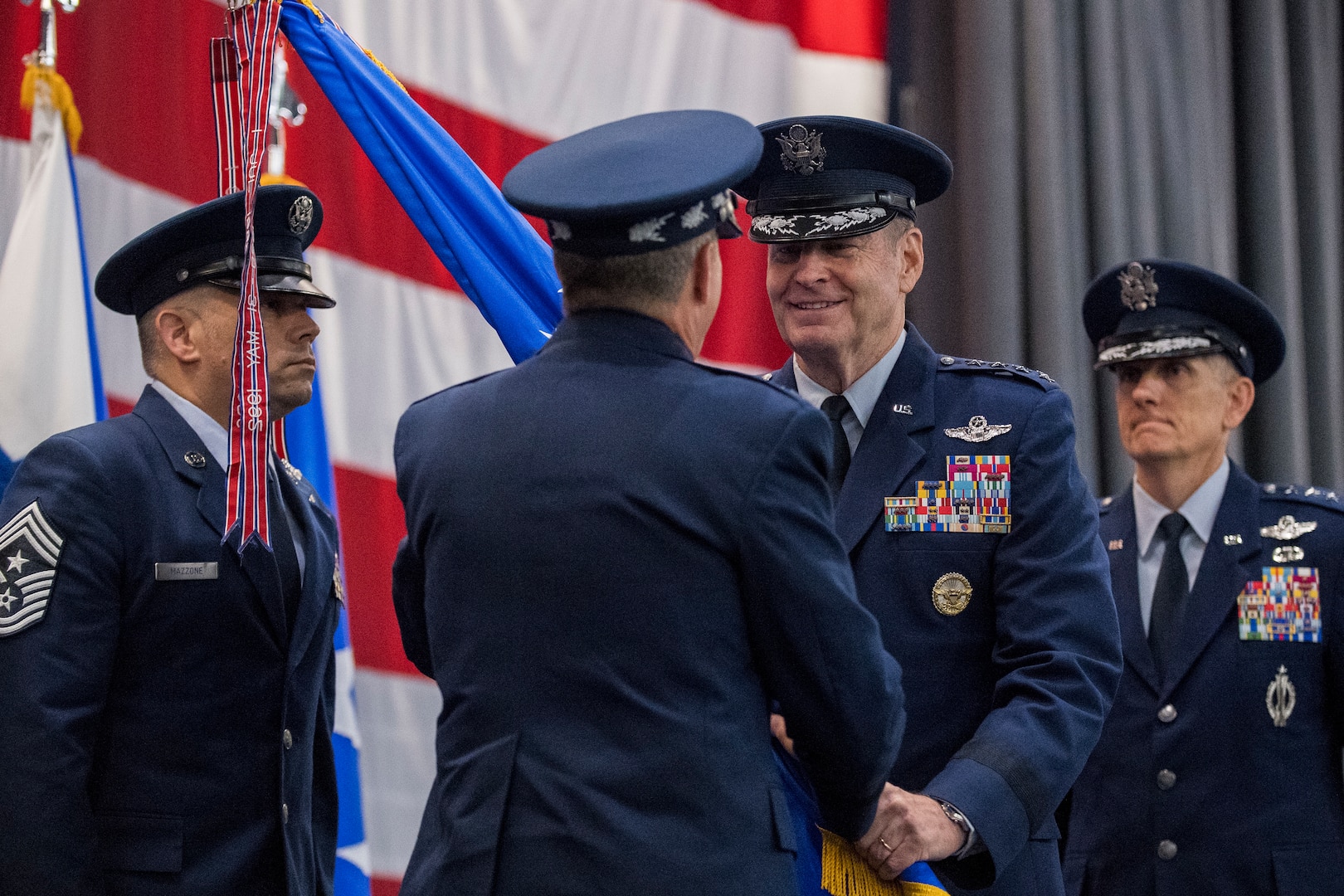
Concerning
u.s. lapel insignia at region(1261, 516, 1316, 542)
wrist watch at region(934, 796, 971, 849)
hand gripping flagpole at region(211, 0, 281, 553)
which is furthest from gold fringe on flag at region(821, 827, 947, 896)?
u.s. lapel insignia at region(1261, 516, 1316, 542)

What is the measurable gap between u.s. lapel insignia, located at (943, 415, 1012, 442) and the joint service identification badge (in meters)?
0.03

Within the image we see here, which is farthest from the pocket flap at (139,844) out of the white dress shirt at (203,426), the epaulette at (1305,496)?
the epaulette at (1305,496)

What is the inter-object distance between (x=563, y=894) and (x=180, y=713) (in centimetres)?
91

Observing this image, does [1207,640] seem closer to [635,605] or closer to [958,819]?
[958,819]

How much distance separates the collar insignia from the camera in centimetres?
307

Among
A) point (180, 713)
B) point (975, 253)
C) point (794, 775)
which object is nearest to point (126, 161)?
point (180, 713)

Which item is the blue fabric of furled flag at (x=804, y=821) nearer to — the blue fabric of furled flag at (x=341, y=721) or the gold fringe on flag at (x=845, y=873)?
the gold fringe on flag at (x=845, y=873)

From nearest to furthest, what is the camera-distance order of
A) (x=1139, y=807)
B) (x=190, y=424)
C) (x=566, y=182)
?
(x=566, y=182) < (x=190, y=424) < (x=1139, y=807)

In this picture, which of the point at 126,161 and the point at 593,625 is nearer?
the point at 593,625

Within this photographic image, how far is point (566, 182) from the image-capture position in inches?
56.0

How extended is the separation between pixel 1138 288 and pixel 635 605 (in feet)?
6.91

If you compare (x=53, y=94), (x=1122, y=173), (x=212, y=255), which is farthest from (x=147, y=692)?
(x=1122, y=173)

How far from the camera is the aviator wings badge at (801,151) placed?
1.99m

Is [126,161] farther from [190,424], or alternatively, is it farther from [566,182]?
[566,182]
